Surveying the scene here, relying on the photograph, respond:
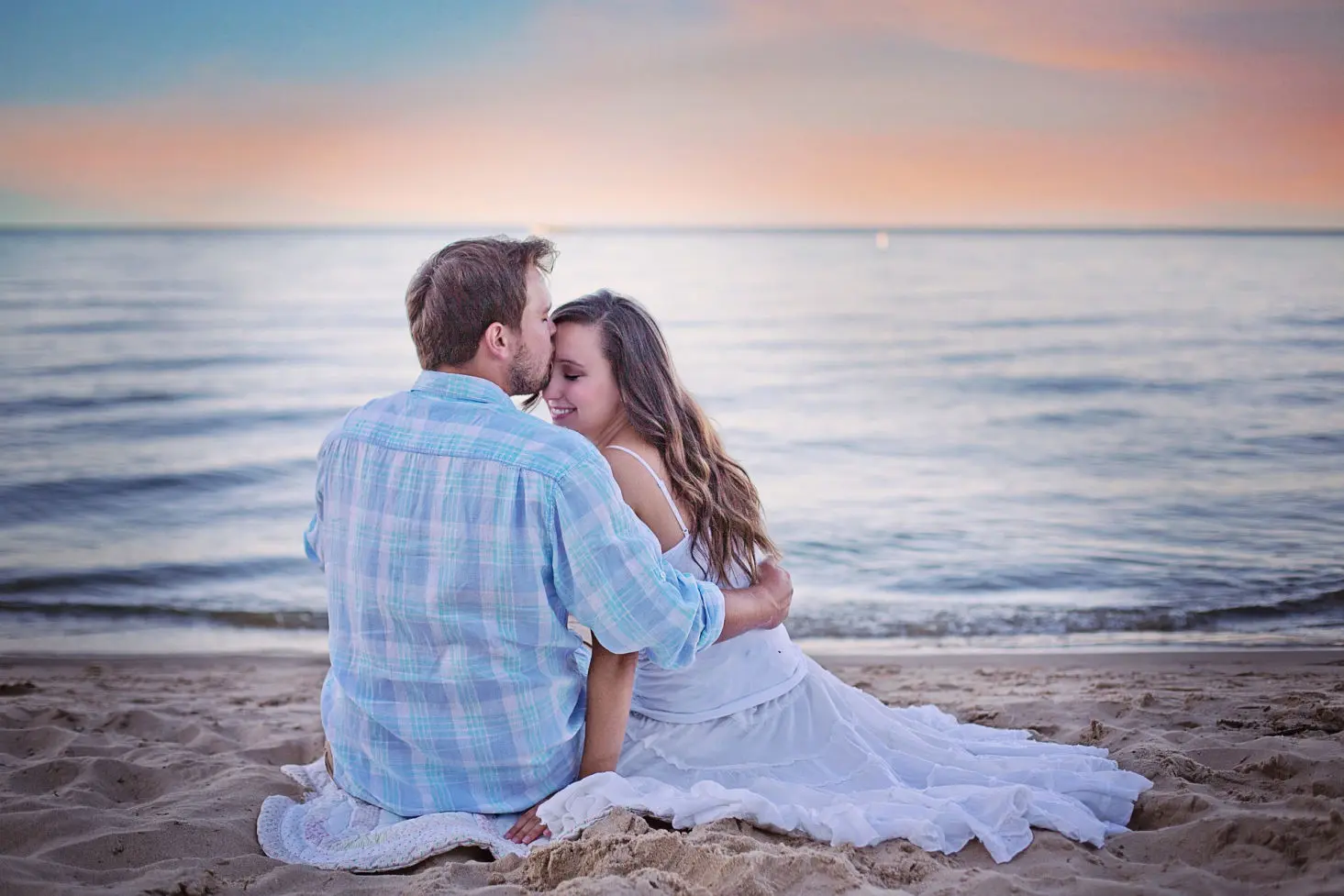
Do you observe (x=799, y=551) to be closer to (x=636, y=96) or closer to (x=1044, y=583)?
(x=1044, y=583)

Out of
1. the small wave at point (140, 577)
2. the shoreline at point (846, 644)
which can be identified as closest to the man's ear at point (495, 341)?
the shoreline at point (846, 644)

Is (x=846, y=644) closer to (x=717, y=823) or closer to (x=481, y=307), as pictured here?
(x=717, y=823)

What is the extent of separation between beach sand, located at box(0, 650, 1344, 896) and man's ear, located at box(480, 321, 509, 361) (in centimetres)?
123

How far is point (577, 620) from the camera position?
2645 millimetres

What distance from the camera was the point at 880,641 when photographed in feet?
20.5

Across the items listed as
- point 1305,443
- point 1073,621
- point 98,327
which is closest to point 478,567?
point 1073,621

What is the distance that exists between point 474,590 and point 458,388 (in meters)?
0.52

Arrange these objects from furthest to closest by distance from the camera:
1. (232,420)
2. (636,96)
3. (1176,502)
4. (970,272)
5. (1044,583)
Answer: (970,272) < (636,96) < (232,420) < (1176,502) < (1044,583)

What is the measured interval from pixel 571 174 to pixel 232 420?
73.3 ft

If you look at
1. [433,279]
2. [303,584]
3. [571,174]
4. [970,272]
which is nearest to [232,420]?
[303,584]

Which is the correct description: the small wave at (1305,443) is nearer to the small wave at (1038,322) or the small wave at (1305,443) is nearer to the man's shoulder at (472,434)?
the small wave at (1038,322)

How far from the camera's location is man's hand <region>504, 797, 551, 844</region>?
9.03 feet

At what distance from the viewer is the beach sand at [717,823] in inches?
96.6

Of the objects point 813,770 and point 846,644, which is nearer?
point 813,770
